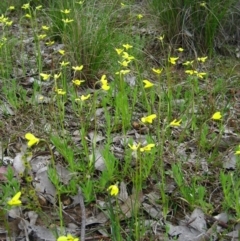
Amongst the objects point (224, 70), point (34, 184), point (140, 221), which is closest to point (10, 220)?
point (34, 184)

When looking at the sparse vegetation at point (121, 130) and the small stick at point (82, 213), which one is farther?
the sparse vegetation at point (121, 130)

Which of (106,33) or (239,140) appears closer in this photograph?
(239,140)

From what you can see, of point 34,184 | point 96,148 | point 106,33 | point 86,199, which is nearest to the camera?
point 86,199

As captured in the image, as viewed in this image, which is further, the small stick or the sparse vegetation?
the sparse vegetation

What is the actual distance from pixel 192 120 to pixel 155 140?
0.84 feet

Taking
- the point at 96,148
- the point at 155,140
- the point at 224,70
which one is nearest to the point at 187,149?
the point at 155,140

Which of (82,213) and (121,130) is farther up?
(82,213)

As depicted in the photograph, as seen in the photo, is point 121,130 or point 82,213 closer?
point 82,213

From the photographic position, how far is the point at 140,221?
6.52ft

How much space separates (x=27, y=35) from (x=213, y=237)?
297 centimetres

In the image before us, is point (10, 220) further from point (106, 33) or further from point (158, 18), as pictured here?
point (158, 18)

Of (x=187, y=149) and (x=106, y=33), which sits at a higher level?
(x=106, y=33)

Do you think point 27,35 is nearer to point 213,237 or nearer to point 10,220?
point 10,220

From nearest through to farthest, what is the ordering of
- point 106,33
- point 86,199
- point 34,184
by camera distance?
point 86,199, point 34,184, point 106,33
